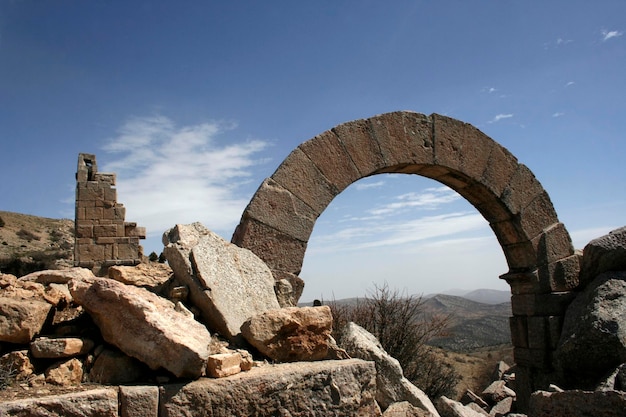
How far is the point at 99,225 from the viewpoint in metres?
14.3

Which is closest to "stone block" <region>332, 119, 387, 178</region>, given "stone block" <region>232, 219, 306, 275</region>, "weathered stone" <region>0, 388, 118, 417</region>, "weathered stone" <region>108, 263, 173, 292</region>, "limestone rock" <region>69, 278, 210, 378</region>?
"stone block" <region>232, 219, 306, 275</region>

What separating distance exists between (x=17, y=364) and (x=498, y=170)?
17.3 feet

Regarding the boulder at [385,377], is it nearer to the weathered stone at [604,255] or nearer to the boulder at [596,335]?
the boulder at [596,335]

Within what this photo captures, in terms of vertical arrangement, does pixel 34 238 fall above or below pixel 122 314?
above

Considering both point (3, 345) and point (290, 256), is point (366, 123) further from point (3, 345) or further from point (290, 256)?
point (3, 345)

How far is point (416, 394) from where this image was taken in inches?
146

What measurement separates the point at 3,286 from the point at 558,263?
19.0 ft

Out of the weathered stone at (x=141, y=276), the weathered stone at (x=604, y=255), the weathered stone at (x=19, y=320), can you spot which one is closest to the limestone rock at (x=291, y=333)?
the weathered stone at (x=141, y=276)

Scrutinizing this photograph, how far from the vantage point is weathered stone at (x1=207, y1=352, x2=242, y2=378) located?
8.52 feet

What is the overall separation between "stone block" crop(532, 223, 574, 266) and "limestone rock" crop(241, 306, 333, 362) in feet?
12.7

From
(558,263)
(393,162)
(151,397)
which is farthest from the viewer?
(558,263)

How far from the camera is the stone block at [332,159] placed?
16.4 ft

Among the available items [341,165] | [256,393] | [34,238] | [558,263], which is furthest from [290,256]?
[34,238]

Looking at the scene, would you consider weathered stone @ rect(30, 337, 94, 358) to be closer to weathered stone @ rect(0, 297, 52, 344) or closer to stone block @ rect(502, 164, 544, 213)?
weathered stone @ rect(0, 297, 52, 344)
